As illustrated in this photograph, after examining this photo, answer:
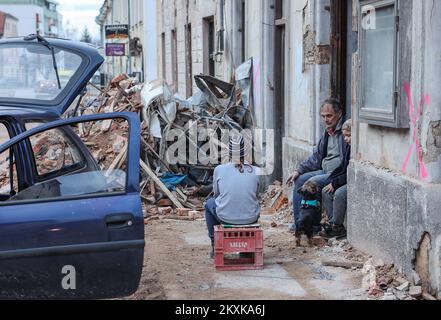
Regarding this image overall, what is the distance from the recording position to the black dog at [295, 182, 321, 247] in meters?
7.82

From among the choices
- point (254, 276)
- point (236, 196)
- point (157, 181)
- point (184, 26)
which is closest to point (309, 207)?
point (236, 196)

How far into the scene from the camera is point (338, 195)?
791 centimetres

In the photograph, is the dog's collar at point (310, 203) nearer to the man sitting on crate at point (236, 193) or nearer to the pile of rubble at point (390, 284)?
the man sitting on crate at point (236, 193)

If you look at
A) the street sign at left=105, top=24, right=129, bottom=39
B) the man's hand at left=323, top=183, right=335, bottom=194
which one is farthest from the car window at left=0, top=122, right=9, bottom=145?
the street sign at left=105, top=24, right=129, bottom=39

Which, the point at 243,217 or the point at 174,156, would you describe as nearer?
the point at 243,217

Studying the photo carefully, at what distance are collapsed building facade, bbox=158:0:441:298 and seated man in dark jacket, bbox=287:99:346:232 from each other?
24cm

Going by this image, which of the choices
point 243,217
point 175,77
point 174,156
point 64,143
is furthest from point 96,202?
point 175,77

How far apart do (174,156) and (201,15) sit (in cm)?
725

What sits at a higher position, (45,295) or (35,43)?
(35,43)

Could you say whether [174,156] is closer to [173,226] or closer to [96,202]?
[173,226]

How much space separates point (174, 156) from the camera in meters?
11.8

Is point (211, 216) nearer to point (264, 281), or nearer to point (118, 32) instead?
point (264, 281)

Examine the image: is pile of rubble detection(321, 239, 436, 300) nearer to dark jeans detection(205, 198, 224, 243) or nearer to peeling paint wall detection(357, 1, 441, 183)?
peeling paint wall detection(357, 1, 441, 183)

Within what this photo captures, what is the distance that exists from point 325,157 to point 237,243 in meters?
1.88
